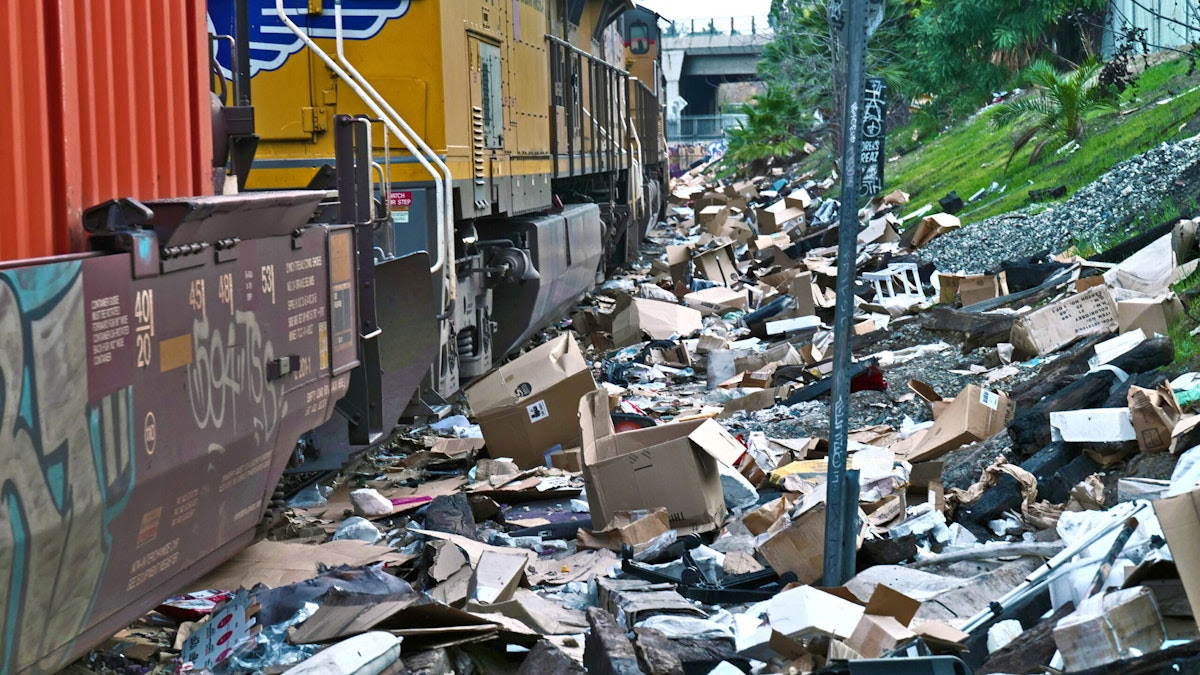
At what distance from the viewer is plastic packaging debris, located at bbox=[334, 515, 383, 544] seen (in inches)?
233

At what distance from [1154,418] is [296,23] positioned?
498 centimetres

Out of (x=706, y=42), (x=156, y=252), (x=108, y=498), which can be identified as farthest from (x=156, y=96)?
(x=706, y=42)

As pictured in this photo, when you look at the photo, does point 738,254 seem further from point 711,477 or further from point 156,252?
point 156,252

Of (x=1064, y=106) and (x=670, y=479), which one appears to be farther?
(x=1064, y=106)

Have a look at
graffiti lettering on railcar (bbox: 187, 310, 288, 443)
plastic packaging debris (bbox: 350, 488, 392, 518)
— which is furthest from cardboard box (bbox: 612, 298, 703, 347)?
graffiti lettering on railcar (bbox: 187, 310, 288, 443)

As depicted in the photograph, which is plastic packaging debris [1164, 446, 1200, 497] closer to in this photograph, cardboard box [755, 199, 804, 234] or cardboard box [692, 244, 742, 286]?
cardboard box [692, 244, 742, 286]

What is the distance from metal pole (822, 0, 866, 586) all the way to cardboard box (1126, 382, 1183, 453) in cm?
158

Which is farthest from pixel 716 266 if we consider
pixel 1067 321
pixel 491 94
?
pixel 1067 321

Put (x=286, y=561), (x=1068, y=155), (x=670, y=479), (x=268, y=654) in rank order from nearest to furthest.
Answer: (x=268, y=654) → (x=286, y=561) → (x=670, y=479) → (x=1068, y=155)

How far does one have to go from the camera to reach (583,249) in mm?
12375

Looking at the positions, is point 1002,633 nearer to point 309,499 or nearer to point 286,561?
point 286,561

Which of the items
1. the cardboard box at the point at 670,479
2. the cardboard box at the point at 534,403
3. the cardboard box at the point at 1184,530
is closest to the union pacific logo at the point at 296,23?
the cardboard box at the point at 534,403

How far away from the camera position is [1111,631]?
3316 millimetres

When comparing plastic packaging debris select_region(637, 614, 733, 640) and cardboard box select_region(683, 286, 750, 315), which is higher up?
cardboard box select_region(683, 286, 750, 315)
